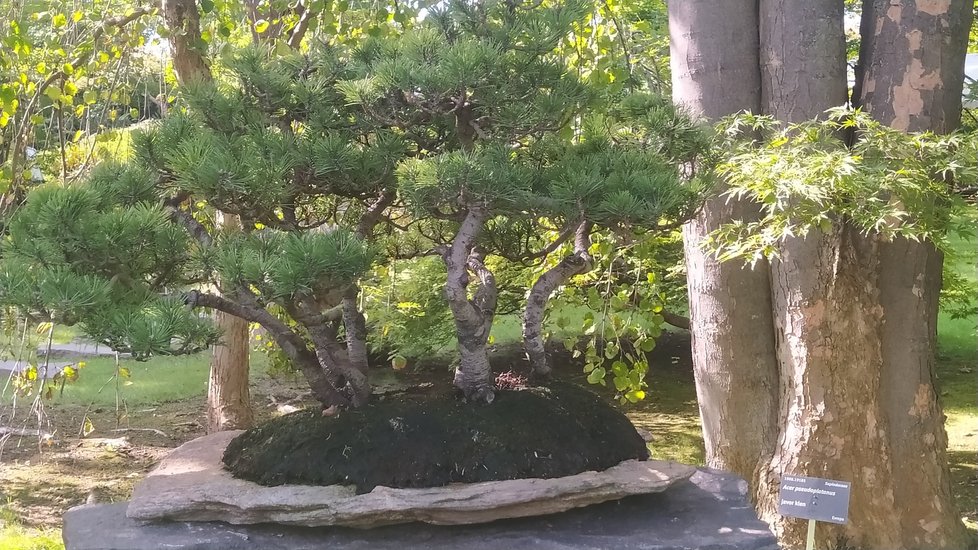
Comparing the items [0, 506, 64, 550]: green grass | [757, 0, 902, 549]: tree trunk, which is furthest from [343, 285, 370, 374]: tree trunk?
[0, 506, 64, 550]: green grass

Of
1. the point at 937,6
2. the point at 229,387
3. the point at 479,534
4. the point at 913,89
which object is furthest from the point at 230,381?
the point at 937,6

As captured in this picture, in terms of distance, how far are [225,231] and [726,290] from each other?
1428mm

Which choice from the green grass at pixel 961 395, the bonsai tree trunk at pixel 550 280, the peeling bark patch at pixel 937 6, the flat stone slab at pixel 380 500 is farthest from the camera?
the green grass at pixel 961 395

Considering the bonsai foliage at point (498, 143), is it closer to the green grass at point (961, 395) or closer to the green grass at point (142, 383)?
the green grass at point (961, 395)

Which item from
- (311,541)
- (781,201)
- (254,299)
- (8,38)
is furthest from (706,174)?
(8,38)

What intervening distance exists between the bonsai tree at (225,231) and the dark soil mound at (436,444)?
0.15 meters

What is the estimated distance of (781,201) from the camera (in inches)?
62.7

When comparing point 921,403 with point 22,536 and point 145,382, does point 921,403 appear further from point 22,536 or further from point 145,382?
point 145,382

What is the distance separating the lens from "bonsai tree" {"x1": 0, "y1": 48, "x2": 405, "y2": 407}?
127 centimetres

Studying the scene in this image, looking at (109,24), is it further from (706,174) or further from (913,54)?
(913,54)

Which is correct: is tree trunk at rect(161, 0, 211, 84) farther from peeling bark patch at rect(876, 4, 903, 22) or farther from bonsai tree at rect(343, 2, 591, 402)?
peeling bark patch at rect(876, 4, 903, 22)

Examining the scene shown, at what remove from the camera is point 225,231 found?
1618 millimetres

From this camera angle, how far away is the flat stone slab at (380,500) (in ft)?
4.59

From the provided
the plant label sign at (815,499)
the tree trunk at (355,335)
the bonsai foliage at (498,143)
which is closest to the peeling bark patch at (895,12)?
the bonsai foliage at (498,143)
